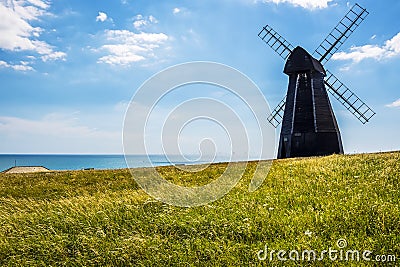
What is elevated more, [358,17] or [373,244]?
[358,17]

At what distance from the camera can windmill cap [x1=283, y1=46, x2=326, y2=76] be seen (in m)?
36.8

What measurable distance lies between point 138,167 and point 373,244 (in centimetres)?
2464

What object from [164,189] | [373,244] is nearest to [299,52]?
[164,189]

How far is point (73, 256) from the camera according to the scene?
9938 millimetres

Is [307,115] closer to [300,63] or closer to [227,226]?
[300,63]

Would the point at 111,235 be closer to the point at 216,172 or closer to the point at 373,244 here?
the point at 373,244

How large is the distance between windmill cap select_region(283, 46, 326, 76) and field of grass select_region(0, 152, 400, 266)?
2296cm

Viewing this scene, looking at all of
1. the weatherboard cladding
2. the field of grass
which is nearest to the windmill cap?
the weatherboard cladding

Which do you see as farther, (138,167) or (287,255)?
(138,167)

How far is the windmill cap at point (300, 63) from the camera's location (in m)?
36.8

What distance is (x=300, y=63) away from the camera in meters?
37.1

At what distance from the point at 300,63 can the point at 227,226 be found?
30.2m

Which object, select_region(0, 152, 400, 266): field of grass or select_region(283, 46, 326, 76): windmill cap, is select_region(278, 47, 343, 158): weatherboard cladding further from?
select_region(0, 152, 400, 266): field of grass

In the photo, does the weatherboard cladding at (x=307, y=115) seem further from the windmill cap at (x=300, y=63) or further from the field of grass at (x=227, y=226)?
the field of grass at (x=227, y=226)
